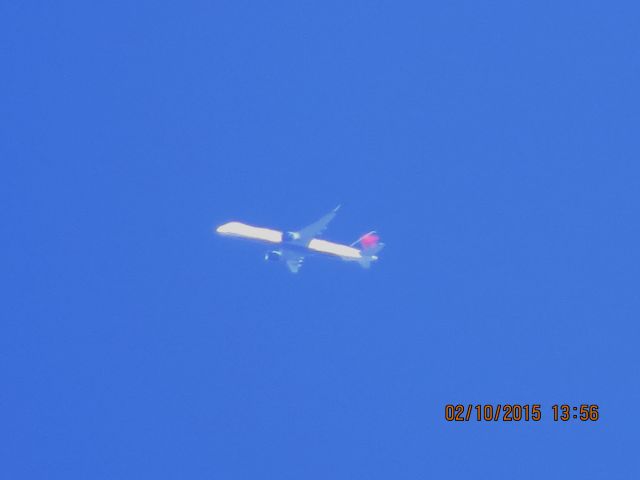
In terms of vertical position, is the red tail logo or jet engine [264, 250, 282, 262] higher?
the red tail logo

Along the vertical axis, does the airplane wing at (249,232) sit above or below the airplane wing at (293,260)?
above

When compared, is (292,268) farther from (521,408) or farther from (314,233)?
(521,408)

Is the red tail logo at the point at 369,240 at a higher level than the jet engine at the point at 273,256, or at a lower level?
higher

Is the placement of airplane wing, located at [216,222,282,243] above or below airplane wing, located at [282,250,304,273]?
above

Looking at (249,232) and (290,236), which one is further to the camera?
(249,232)

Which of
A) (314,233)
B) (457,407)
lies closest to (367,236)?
(314,233)
